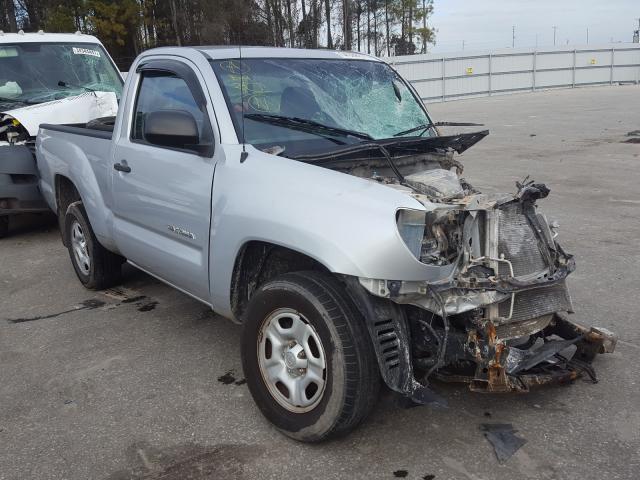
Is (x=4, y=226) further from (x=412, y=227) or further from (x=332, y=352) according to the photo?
(x=412, y=227)

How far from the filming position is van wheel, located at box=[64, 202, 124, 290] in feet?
17.8

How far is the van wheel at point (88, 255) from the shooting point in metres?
5.41

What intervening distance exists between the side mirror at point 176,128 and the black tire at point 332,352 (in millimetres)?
1050

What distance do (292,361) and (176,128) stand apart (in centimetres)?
151

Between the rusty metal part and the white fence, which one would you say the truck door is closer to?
the rusty metal part

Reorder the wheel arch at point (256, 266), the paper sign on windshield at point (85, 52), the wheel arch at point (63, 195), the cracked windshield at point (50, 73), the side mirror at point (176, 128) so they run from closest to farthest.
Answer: the wheel arch at point (256, 266) < the side mirror at point (176, 128) < the wheel arch at point (63, 195) < the cracked windshield at point (50, 73) < the paper sign on windshield at point (85, 52)

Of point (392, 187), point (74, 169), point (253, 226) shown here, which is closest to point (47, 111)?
point (74, 169)

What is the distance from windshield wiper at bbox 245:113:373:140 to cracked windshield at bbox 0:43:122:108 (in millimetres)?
5384

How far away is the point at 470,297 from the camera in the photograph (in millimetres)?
2852

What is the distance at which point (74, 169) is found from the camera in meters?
5.41

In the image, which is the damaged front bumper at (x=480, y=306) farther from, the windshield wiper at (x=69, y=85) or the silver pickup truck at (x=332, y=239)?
the windshield wiper at (x=69, y=85)

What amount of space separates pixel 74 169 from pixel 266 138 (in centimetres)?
246

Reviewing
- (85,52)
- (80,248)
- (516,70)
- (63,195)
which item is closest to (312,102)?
(80,248)

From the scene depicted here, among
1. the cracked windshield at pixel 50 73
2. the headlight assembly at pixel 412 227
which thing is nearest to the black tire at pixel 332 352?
the headlight assembly at pixel 412 227
